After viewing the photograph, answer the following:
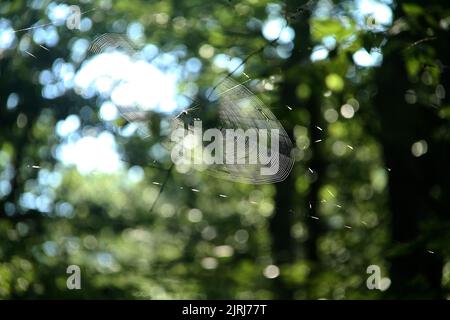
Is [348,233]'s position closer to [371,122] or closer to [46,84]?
[371,122]

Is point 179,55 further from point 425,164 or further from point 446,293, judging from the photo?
point 446,293

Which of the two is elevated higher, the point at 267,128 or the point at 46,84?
the point at 267,128

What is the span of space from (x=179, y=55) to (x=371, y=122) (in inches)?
48.1

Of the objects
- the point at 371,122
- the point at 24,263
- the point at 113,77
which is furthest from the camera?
the point at 371,122

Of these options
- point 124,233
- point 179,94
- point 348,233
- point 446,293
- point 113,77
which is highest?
point 113,77

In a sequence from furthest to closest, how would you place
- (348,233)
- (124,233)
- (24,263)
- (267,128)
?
(124,233) → (348,233) → (24,263) → (267,128)

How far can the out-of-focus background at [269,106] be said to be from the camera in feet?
7.27

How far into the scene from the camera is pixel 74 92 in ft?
9.51

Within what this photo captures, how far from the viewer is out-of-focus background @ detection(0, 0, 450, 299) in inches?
87.3

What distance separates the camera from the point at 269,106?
2.06 m
